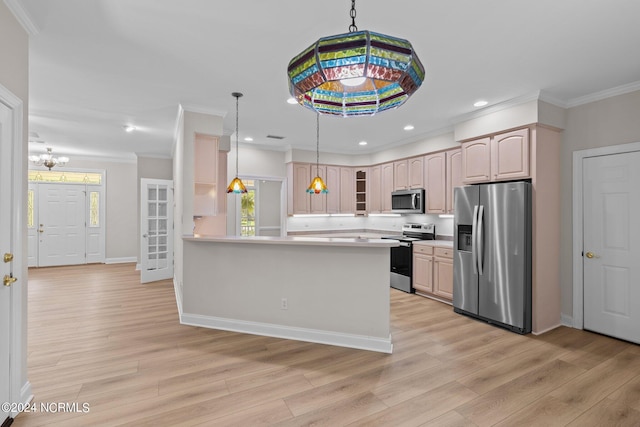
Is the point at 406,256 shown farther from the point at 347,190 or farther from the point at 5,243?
the point at 5,243

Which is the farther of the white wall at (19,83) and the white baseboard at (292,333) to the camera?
the white baseboard at (292,333)

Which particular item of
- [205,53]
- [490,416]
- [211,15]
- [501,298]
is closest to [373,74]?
[211,15]

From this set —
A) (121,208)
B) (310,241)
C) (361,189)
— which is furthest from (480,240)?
(121,208)

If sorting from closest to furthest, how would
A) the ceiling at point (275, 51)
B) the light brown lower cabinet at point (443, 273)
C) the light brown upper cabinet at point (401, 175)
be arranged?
the ceiling at point (275, 51) → the light brown lower cabinet at point (443, 273) → the light brown upper cabinet at point (401, 175)

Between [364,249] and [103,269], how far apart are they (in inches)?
275

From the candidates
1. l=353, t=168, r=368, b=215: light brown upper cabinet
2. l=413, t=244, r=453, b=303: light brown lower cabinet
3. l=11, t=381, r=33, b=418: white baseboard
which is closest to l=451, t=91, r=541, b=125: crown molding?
l=413, t=244, r=453, b=303: light brown lower cabinet

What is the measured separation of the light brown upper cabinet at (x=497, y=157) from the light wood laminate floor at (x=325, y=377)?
6.24 feet

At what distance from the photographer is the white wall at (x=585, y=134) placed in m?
3.41

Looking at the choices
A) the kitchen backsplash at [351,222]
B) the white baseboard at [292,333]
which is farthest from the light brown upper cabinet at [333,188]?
the white baseboard at [292,333]

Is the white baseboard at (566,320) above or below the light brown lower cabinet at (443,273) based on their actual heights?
below

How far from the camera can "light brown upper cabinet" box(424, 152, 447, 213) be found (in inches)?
206

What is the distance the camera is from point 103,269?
24.3ft

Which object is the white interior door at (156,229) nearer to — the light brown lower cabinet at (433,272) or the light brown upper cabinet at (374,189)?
the light brown upper cabinet at (374,189)

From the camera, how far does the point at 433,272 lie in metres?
4.96
